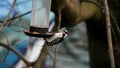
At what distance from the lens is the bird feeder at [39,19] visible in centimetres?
93

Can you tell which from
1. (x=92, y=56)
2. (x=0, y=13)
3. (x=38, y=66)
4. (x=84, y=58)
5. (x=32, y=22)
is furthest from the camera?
(x=84, y=58)

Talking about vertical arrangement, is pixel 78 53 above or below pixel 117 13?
below

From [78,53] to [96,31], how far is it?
3679mm

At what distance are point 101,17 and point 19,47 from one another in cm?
98

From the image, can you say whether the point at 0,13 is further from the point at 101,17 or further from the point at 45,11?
the point at 45,11

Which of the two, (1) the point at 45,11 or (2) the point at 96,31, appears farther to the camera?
(2) the point at 96,31

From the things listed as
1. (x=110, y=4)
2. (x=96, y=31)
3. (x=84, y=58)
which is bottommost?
(x=84, y=58)

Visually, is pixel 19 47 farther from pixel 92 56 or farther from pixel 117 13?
pixel 117 13

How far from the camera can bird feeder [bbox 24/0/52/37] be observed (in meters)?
0.93

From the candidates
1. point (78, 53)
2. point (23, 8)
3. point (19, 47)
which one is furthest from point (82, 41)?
point (23, 8)

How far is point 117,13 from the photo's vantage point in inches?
78.7

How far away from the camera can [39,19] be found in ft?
3.09

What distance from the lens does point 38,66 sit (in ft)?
5.21

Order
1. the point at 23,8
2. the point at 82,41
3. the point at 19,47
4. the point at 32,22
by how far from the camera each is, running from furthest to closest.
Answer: the point at 82,41, the point at 19,47, the point at 23,8, the point at 32,22
